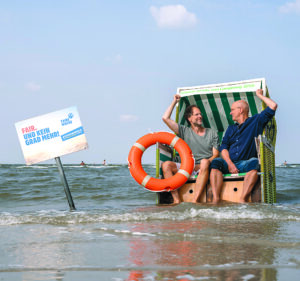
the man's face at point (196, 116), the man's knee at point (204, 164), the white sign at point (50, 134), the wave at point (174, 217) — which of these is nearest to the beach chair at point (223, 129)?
the man's knee at point (204, 164)

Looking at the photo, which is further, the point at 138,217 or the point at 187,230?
the point at 138,217

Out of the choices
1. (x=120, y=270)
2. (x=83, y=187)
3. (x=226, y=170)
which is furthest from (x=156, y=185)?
(x=83, y=187)

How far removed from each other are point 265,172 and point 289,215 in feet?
3.06

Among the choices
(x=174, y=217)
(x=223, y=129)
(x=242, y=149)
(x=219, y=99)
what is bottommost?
(x=174, y=217)

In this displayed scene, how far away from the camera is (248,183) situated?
14.4 feet

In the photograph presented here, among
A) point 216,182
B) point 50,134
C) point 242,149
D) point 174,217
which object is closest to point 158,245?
point 174,217

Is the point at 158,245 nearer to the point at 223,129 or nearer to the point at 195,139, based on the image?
the point at 195,139

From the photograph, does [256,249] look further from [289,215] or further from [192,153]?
[192,153]

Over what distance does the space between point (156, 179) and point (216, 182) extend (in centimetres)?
66

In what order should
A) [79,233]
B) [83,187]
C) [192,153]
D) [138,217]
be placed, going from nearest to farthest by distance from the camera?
[79,233] < [138,217] < [192,153] < [83,187]

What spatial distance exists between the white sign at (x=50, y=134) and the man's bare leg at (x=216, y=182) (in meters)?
1.39

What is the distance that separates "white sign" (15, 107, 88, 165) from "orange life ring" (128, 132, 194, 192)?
0.91 metres

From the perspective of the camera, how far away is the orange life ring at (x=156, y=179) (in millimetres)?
4570

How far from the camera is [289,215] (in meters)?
3.62
